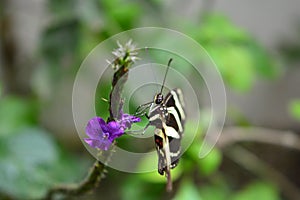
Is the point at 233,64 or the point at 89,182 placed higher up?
the point at 233,64

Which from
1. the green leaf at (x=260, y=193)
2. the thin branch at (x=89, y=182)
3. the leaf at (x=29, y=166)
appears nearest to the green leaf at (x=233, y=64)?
the green leaf at (x=260, y=193)

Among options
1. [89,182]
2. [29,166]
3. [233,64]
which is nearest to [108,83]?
[89,182]

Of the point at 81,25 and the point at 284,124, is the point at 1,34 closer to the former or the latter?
the point at 81,25

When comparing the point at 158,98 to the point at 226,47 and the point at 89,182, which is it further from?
the point at 226,47

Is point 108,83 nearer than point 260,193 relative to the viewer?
Yes

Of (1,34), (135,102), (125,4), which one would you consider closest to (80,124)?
(135,102)
